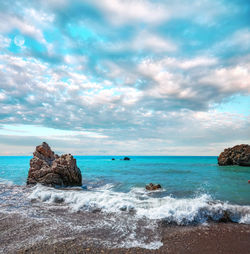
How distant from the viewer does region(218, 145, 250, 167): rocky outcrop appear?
191 ft

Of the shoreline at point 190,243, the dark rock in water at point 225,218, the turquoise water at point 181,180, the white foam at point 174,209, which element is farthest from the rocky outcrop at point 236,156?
the shoreline at point 190,243

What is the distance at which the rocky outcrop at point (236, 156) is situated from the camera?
191ft

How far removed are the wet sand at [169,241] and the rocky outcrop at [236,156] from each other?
5882 cm

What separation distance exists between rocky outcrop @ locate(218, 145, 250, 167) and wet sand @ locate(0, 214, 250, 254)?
58.8m

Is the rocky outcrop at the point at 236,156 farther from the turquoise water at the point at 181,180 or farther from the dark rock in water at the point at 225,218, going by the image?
the dark rock in water at the point at 225,218

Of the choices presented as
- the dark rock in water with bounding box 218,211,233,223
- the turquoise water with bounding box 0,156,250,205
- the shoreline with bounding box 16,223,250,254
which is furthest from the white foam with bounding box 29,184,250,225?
the turquoise water with bounding box 0,156,250,205

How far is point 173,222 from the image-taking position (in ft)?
31.3

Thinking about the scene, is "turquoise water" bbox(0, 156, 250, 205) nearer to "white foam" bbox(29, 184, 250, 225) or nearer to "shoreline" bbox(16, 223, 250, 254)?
"white foam" bbox(29, 184, 250, 225)

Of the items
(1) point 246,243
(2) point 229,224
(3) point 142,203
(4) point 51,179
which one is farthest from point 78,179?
(1) point 246,243

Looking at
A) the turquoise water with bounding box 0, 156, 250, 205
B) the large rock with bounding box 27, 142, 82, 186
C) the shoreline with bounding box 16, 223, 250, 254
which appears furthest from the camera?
the large rock with bounding box 27, 142, 82, 186

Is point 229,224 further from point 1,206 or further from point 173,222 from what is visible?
point 1,206

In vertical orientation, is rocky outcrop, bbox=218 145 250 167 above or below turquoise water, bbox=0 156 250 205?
above

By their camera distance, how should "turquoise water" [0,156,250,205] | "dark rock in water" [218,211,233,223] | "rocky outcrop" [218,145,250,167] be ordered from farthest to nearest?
"rocky outcrop" [218,145,250,167], "turquoise water" [0,156,250,205], "dark rock in water" [218,211,233,223]

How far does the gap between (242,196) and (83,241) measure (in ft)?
46.9
